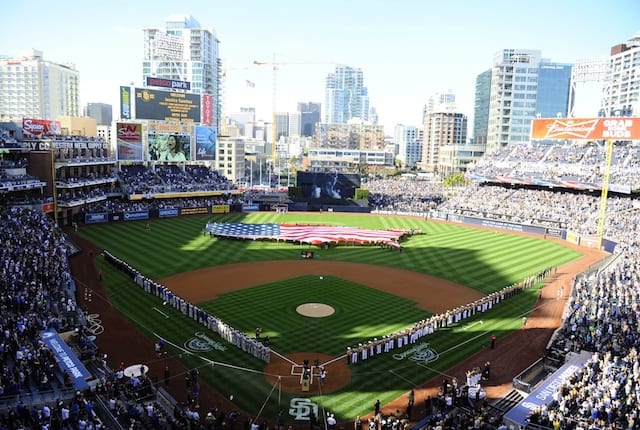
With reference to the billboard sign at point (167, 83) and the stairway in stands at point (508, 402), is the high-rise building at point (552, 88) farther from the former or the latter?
the stairway in stands at point (508, 402)

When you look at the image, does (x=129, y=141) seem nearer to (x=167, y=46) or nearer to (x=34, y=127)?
(x=34, y=127)

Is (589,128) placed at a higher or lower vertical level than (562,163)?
higher

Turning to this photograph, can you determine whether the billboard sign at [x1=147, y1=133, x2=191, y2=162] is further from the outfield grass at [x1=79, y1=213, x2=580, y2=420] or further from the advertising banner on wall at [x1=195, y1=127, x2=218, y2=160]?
the outfield grass at [x1=79, y1=213, x2=580, y2=420]

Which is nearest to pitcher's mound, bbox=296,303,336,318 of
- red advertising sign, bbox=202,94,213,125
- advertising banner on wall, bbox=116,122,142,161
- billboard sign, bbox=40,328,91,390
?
billboard sign, bbox=40,328,91,390

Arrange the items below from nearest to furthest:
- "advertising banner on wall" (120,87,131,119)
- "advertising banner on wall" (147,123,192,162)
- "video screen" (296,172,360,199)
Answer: "advertising banner on wall" (120,87,131,119), "advertising banner on wall" (147,123,192,162), "video screen" (296,172,360,199)

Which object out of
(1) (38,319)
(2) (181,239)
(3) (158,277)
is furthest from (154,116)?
(1) (38,319)

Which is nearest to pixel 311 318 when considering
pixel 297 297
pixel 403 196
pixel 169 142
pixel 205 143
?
pixel 297 297

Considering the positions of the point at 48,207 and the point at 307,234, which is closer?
the point at 307,234
